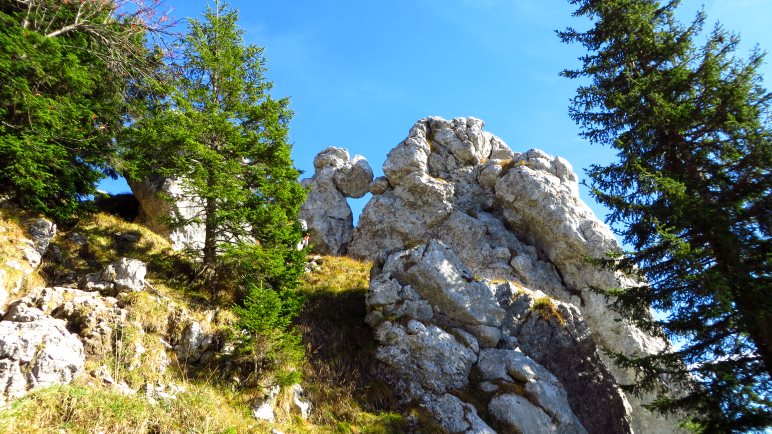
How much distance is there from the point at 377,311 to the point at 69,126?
10252 millimetres

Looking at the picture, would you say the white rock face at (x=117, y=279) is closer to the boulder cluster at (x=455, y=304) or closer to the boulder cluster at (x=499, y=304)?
the boulder cluster at (x=455, y=304)

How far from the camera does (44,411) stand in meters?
6.13

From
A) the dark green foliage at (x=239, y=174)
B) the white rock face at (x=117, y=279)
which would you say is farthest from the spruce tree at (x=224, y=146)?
the white rock face at (x=117, y=279)

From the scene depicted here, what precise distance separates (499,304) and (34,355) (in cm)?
1338

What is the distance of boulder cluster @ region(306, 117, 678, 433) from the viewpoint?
39.6 ft

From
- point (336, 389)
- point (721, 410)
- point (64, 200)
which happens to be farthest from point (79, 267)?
point (721, 410)

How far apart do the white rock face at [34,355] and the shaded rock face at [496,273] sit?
760 cm

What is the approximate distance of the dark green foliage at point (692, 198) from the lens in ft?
31.6

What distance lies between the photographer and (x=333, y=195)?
109ft

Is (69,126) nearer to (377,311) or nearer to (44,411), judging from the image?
(44,411)

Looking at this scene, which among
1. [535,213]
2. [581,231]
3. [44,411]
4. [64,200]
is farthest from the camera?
[535,213]

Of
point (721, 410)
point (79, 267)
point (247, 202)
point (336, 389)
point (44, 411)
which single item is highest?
point (247, 202)

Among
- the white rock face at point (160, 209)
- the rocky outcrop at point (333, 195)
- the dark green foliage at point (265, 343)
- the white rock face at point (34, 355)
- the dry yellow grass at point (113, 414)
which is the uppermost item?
the rocky outcrop at point (333, 195)

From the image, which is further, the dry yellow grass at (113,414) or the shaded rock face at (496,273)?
the shaded rock face at (496,273)
